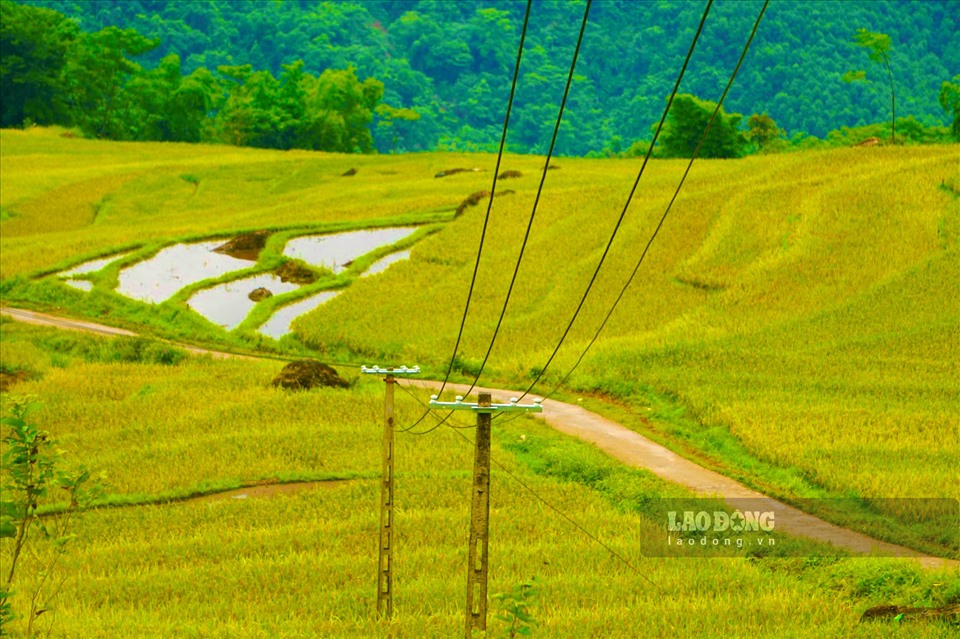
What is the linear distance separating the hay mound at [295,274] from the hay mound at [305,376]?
1093 centimetres

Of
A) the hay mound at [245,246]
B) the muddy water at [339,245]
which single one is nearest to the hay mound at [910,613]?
the muddy water at [339,245]

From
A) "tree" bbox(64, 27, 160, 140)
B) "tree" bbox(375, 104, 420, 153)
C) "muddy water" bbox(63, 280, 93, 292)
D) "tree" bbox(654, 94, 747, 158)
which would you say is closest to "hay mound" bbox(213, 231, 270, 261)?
"muddy water" bbox(63, 280, 93, 292)

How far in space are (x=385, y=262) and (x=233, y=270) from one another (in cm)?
451

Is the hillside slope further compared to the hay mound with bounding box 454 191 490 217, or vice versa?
the hay mound with bounding box 454 191 490 217

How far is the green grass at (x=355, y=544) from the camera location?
10.9 m

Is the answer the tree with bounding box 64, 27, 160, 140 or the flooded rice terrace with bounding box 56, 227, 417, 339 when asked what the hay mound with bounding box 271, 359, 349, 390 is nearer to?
the flooded rice terrace with bounding box 56, 227, 417, 339

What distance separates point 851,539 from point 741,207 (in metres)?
19.7

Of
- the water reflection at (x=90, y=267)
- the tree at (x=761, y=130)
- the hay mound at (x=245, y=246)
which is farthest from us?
the tree at (x=761, y=130)

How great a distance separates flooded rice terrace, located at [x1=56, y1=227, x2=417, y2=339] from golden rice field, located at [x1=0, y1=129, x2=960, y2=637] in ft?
2.17

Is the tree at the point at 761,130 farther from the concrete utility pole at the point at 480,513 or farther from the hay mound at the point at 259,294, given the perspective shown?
the concrete utility pole at the point at 480,513

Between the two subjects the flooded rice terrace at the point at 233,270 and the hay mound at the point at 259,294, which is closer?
the flooded rice terrace at the point at 233,270

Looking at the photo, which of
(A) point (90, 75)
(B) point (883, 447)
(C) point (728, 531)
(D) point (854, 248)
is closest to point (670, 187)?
(D) point (854, 248)

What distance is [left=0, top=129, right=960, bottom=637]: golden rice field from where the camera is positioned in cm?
1173

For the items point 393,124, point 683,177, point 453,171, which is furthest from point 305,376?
point 393,124
